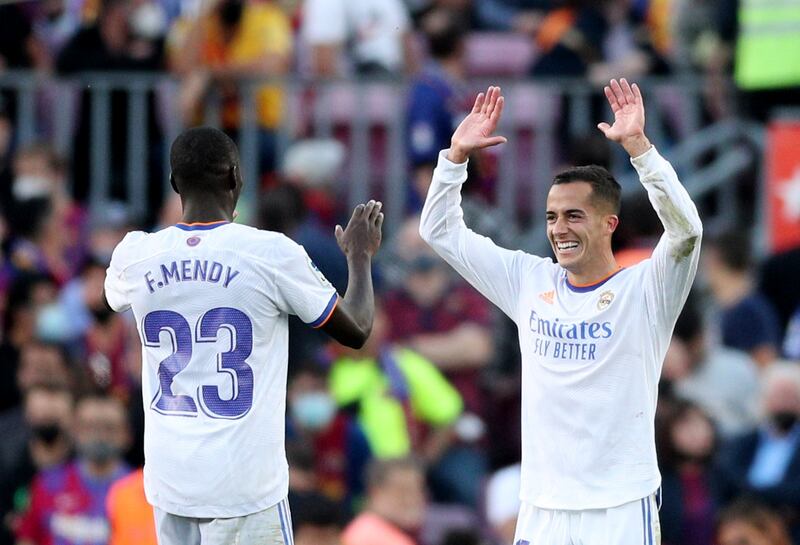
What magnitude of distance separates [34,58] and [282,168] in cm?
252

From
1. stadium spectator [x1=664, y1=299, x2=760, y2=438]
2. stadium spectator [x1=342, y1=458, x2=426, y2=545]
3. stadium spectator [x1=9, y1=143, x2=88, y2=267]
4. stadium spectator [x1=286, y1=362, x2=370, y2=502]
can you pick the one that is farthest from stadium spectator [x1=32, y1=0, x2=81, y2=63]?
stadium spectator [x1=664, y1=299, x2=760, y2=438]

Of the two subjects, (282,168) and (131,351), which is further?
(282,168)

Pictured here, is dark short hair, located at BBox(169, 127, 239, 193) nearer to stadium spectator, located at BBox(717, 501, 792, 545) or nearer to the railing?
stadium spectator, located at BBox(717, 501, 792, 545)

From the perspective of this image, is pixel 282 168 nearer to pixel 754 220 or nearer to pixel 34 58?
pixel 34 58

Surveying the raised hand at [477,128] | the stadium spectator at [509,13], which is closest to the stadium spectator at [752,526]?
the raised hand at [477,128]

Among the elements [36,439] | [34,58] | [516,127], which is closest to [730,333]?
[516,127]

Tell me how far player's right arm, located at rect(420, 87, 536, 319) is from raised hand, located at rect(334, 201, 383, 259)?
60cm

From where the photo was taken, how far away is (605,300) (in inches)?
292

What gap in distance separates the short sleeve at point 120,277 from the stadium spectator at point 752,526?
15.1 feet

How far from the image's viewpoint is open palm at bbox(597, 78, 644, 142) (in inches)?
283

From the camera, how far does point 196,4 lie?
44.9 feet

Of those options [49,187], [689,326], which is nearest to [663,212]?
[689,326]

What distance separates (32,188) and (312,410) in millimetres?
3010

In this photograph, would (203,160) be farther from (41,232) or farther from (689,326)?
(41,232)
